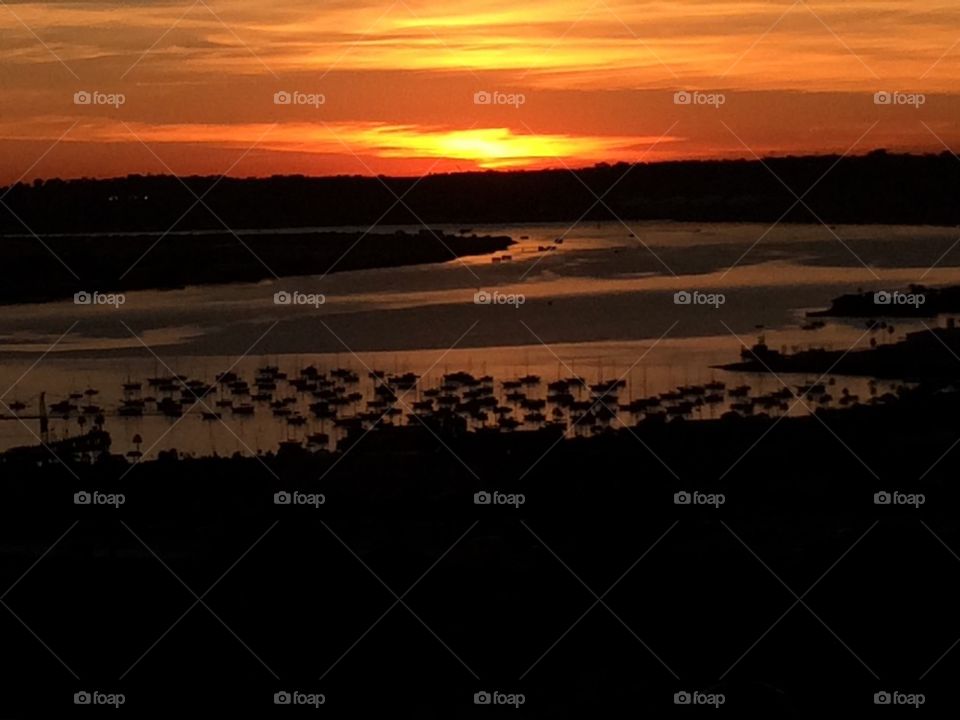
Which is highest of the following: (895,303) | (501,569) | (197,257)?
(197,257)

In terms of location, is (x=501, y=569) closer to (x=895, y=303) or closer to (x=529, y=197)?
(x=529, y=197)

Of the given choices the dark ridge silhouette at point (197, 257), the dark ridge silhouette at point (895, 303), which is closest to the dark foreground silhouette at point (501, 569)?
the dark ridge silhouette at point (895, 303)

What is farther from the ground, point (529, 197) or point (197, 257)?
point (529, 197)

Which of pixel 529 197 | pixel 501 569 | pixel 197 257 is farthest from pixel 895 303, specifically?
pixel 197 257

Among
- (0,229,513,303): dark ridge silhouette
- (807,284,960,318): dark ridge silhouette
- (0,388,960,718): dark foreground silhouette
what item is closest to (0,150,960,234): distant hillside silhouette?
(0,229,513,303): dark ridge silhouette

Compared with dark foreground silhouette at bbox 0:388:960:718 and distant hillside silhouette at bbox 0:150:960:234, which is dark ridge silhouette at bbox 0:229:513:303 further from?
dark foreground silhouette at bbox 0:388:960:718

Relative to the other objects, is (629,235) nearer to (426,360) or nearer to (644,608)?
(426,360)
